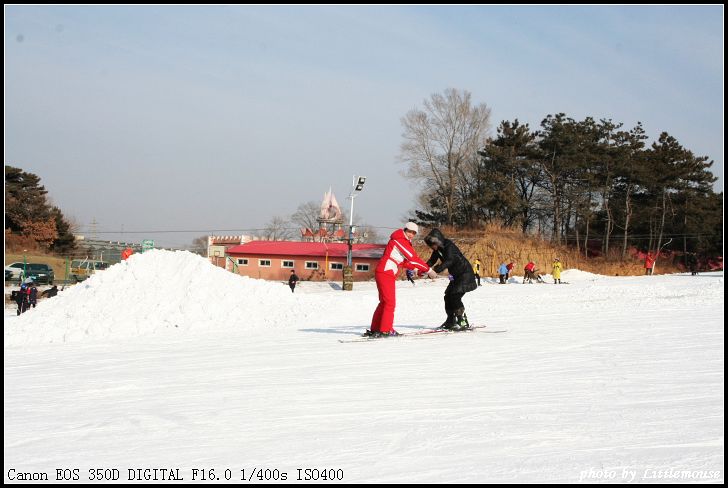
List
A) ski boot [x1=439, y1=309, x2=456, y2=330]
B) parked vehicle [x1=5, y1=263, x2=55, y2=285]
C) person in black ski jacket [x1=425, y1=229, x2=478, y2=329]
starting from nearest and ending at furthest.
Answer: person in black ski jacket [x1=425, y1=229, x2=478, y2=329], ski boot [x1=439, y1=309, x2=456, y2=330], parked vehicle [x1=5, y1=263, x2=55, y2=285]

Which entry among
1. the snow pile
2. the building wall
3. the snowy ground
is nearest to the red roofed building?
the building wall

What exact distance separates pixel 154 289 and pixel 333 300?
5651mm

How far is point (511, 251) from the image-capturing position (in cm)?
4391

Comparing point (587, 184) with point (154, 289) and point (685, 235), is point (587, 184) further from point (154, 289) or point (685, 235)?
point (154, 289)

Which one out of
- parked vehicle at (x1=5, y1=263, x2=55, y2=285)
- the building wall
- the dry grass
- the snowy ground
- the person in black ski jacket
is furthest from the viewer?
the building wall

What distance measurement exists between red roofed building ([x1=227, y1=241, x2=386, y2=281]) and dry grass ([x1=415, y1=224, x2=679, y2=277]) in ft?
18.4

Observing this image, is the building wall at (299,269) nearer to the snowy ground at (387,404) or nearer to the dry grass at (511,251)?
the dry grass at (511,251)

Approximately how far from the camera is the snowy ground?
377 centimetres

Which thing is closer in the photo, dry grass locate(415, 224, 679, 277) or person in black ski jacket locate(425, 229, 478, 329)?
person in black ski jacket locate(425, 229, 478, 329)

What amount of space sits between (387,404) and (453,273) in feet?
18.1

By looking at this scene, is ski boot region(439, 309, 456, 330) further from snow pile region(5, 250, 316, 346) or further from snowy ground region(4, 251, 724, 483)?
snow pile region(5, 250, 316, 346)

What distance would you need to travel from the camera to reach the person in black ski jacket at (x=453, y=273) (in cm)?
1045

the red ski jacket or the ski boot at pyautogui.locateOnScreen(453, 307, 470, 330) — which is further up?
the red ski jacket

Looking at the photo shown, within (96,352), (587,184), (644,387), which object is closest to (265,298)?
(96,352)
